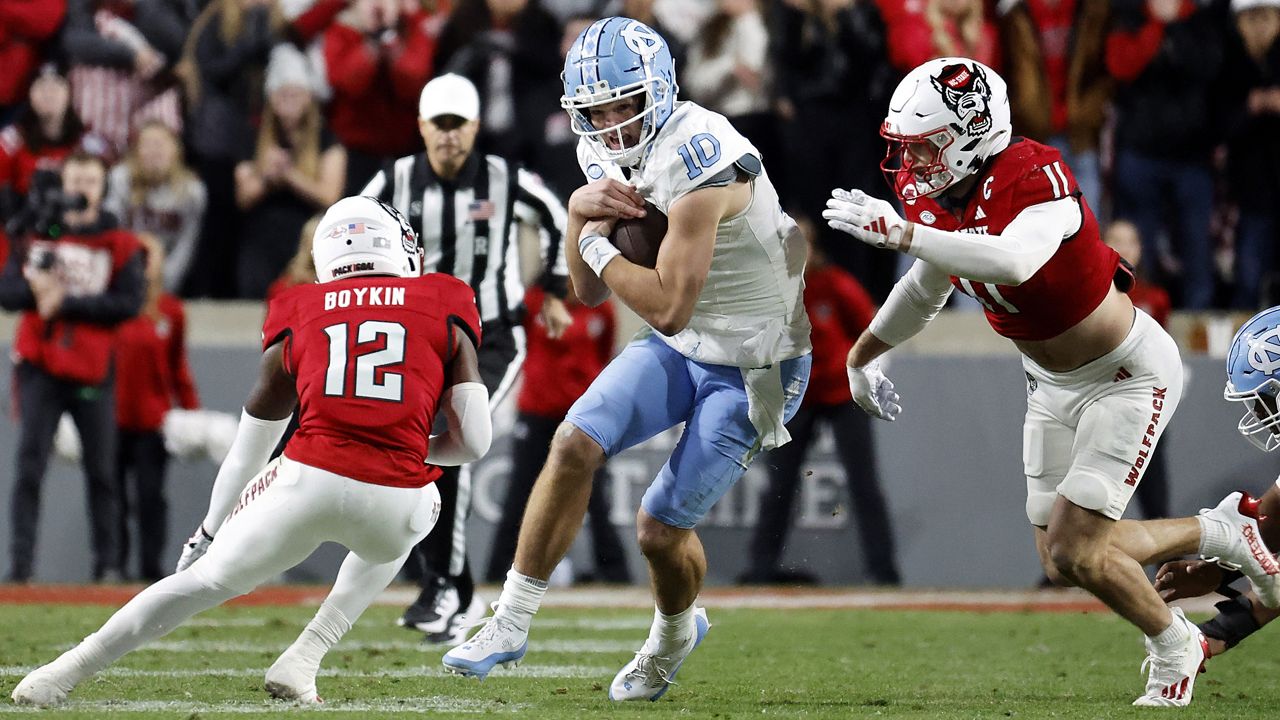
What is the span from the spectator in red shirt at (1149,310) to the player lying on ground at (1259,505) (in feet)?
10.1

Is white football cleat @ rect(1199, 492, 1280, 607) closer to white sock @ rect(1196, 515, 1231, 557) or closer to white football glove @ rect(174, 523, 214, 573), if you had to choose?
white sock @ rect(1196, 515, 1231, 557)

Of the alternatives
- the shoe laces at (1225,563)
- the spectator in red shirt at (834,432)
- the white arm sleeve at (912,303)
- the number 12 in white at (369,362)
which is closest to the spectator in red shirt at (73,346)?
the spectator in red shirt at (834,432)

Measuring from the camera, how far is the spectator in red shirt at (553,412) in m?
8.62

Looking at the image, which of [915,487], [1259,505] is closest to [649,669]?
[1259,505]

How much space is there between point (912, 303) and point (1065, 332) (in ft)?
1.50

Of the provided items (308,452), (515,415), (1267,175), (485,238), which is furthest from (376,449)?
(1267,175)

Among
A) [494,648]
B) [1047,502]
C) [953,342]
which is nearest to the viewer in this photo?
[494,648]

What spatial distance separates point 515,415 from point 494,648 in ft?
14.3

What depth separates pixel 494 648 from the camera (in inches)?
174

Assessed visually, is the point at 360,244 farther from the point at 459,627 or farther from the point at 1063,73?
the point at 1063,73

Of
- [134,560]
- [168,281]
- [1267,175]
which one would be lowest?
[134,560]

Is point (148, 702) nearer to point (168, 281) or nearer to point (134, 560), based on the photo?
point (134, 560)

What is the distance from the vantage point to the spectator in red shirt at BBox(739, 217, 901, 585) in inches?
337

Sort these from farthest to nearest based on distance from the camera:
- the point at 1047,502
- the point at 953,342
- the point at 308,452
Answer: the point at 953,342
the point at 1047,502
the point at 308,452
